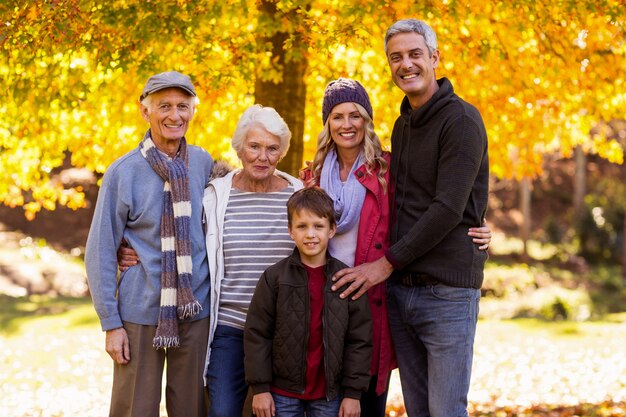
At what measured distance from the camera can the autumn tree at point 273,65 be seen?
5410 mm

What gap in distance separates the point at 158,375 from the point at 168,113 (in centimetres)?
139

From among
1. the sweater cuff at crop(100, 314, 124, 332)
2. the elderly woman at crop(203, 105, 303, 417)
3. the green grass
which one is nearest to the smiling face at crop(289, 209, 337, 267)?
the elderly woman at crop(203, 105, 303, 417)

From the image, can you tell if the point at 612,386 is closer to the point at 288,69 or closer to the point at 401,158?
the point at 288,69

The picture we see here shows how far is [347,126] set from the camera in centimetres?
406

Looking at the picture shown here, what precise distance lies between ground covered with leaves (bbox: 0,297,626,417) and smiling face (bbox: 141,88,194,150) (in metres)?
4.47

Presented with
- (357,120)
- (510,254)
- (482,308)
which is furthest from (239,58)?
(510,254)

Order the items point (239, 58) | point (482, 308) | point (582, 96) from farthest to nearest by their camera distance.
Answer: point (482, 308) → point (582, 96) → point (239, 58)

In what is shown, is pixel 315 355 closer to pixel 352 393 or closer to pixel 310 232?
pixel 352 393

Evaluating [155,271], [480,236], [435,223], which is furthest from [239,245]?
[480,236]

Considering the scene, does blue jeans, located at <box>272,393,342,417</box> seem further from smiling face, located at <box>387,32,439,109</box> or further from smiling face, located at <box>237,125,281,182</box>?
smiling face, located at <box>387,32,439,109</box>

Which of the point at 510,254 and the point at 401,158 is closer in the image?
the point at 401,158

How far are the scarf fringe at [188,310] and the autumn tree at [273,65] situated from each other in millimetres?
2207

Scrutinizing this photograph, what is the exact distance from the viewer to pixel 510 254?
25469 mm

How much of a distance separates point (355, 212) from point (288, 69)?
2.82 metres
